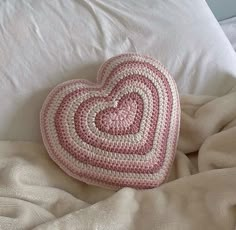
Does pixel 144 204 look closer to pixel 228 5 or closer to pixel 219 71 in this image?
pixel 219 71

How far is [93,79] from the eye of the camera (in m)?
0.94

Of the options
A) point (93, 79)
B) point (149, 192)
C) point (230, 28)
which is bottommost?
point (230, 28)

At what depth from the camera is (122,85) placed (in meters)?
0.87

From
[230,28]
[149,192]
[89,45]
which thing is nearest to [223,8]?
[230,28]

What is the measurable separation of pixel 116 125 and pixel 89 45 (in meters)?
0.20

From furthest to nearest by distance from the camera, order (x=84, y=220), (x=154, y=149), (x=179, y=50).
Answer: (x=179, y=50), (x=154, y=149), (x=84, y=220)

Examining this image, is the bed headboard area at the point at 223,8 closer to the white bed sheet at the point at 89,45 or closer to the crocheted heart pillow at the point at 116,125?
the white bed sheet at the point at 89,45

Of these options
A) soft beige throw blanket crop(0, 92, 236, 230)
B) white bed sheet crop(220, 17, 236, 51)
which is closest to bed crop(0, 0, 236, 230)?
soft beige throw blanket crop(0, 92, 236, 230)

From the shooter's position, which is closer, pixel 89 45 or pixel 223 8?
pixel 89 45

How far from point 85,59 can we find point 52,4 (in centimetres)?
14

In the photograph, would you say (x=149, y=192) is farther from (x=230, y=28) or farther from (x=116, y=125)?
(x=230, y=28)

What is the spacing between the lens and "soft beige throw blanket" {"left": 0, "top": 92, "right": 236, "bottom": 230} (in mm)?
764

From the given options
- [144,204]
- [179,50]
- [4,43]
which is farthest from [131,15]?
[144,204]

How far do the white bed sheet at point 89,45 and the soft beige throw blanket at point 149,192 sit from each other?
0.06 meters
